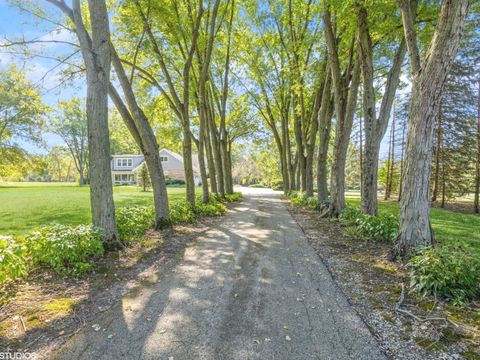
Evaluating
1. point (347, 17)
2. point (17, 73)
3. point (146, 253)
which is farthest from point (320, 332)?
point (17, 73)

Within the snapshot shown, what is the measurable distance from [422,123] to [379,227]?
8.83ft

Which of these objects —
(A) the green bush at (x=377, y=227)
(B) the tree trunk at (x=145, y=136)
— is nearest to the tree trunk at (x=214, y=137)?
(B) the tree trunk at (x=145, y=136)

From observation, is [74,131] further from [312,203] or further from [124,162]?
[312,203]

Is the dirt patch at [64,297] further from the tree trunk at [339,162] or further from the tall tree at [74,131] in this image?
the tall tree at [74,131]

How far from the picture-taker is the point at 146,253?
5.33m

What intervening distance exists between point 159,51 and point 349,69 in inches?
252

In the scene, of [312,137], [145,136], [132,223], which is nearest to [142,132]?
[145,136]

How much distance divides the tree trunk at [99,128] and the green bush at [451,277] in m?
5.12

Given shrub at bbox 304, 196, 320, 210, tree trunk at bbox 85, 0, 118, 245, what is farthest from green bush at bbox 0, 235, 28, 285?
shrub at bbox 304, 196, 320, 210

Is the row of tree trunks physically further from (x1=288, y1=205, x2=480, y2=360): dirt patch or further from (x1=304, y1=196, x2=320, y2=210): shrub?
(x1=304, y1=196, x2=320, y2=210): shrub

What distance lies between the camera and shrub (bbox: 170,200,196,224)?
817 centimetres

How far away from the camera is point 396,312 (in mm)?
3096

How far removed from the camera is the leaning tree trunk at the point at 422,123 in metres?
3.89

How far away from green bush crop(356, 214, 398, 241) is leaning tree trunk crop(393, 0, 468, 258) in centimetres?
126
